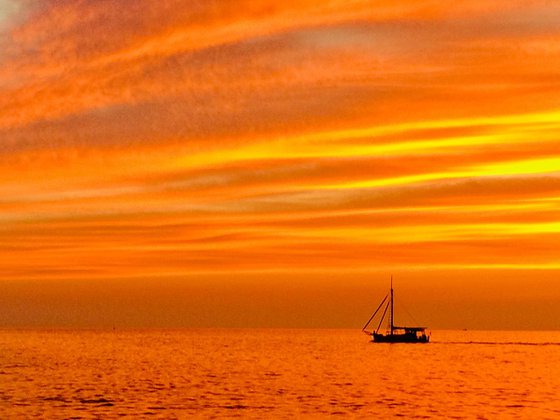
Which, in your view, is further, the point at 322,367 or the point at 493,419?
the point at 322,367

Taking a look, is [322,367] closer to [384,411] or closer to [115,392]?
[115,392]

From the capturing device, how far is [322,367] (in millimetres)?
161625

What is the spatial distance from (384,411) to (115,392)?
33.0m

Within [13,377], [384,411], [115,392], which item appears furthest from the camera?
[13,377]

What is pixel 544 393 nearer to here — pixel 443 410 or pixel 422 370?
pixel 443 410

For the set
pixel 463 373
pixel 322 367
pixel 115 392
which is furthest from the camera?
pixel 322 367

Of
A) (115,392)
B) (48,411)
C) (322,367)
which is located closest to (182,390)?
(115,392)

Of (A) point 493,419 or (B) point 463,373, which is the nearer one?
(A) point 493,419

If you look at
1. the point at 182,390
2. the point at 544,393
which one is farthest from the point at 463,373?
the point at 182,390

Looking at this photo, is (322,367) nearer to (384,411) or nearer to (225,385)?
(225,385)

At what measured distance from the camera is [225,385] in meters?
118

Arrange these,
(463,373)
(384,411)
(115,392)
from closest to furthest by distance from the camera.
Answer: (384,411) < (115,392) < (463,373)

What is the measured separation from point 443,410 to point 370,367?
245 feet

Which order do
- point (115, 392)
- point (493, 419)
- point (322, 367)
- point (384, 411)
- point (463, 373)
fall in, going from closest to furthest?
point (493, 419) → point (384, 411) → point (115, 392) → point (463, 373) → point (322, 367)
